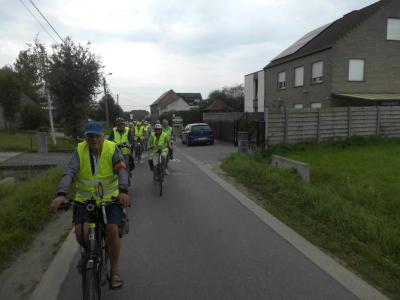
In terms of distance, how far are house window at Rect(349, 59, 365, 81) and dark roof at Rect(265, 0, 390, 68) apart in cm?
194

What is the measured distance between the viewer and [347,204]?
733 cm

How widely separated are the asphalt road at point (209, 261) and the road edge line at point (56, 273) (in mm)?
88

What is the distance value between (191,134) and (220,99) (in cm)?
4910

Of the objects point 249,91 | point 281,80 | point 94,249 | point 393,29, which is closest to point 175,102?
point 249,91

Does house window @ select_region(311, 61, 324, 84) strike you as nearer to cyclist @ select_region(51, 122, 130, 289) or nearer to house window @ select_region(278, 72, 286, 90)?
house window @ select_region(278, 72, 286, 90)

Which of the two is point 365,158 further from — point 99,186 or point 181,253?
point 99,186

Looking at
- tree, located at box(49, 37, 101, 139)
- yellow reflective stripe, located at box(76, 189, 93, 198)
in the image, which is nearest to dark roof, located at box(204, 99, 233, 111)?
tree, located at box(49, 37, 101, 139)

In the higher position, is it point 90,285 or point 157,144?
point 157,144

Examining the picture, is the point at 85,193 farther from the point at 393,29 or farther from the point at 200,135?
the point at 393,29

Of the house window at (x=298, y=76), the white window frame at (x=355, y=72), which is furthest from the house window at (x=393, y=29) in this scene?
the house window at (x=298, y=76)

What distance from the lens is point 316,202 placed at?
736 cm

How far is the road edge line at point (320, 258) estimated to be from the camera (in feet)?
13.2

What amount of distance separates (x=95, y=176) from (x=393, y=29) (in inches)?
1120

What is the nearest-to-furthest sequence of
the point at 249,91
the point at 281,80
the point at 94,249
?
the point at 94,249, the point at 281,80, the point at 249,91
